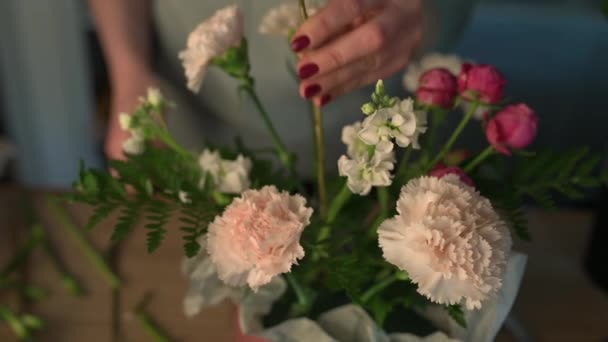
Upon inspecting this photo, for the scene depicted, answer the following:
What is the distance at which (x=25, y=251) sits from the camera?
27.0 inches

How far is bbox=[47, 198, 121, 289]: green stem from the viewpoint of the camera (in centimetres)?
67

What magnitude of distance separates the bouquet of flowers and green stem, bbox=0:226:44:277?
0.85 ft

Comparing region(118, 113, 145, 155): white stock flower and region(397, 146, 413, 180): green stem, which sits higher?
Answer: region(118, 113, 145, 155): white stock flower

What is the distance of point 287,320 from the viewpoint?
49 centimetres

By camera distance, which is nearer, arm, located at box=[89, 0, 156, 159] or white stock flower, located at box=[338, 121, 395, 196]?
white stock flower, located at box=[338, 121, 395, 196]

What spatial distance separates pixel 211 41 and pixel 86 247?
1.20 feet

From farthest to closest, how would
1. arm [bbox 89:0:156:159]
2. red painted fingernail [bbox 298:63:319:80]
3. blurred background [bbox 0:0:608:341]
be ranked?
blurred background [bbox 0:0:608:341]
arm [bbox 89:0:156:159]
red painted fingernail [bbox 298:63:319:80]

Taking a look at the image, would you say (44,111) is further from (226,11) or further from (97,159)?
(226,11)

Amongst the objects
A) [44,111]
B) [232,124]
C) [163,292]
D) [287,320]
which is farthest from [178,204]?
[44,111]

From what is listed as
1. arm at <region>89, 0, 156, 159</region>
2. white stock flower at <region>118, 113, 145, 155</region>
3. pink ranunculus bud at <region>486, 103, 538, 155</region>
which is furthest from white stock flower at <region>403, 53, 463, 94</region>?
arm at <region>89, 0, 156, 159</region>

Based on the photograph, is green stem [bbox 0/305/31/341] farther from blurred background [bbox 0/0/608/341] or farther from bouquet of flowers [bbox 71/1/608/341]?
blurred background [bbox 0/0/608/341]

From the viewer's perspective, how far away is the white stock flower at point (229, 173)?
460 mm

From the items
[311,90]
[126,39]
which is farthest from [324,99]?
[126,39]

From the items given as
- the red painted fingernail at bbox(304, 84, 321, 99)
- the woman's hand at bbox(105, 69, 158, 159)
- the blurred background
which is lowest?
the blurred background
